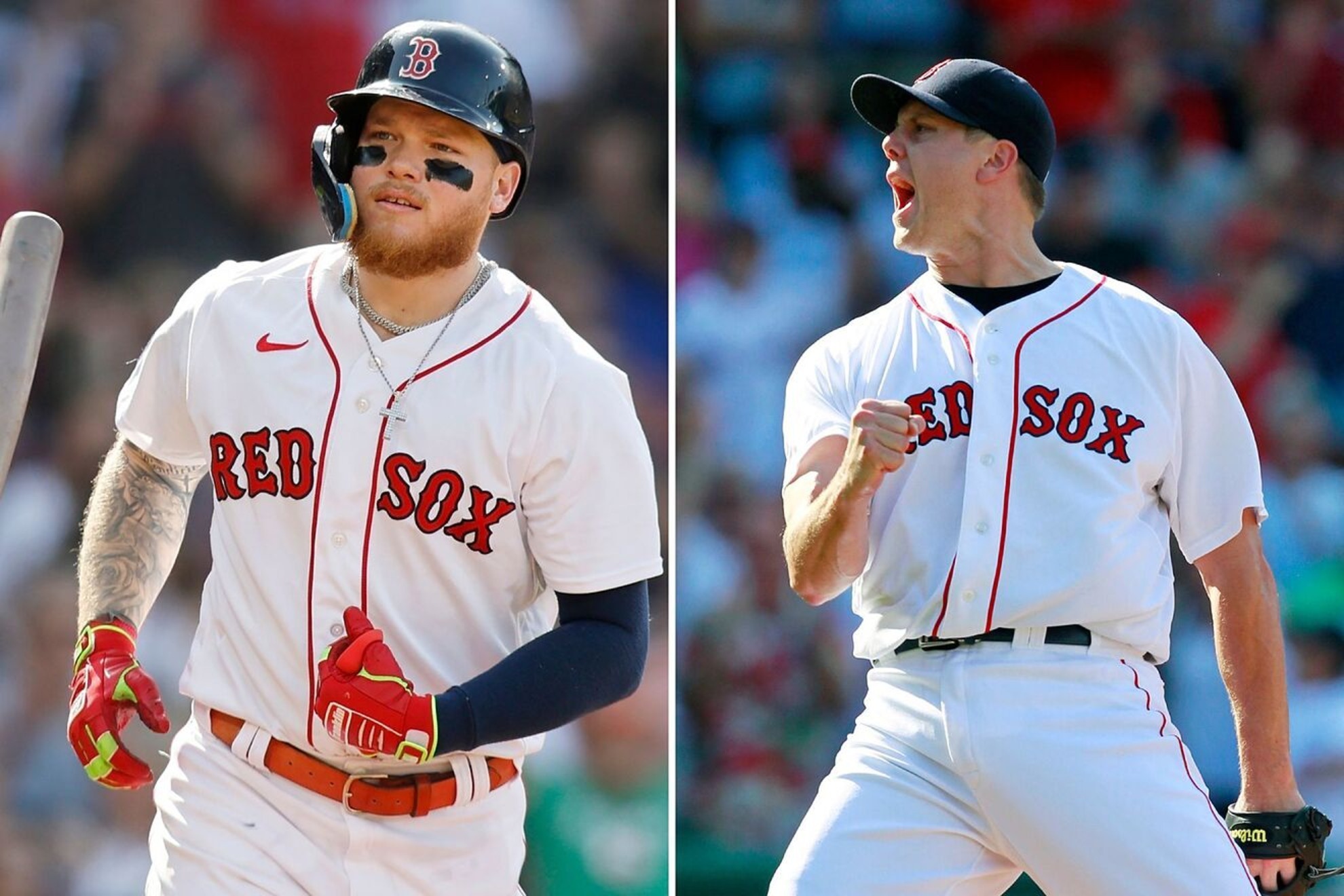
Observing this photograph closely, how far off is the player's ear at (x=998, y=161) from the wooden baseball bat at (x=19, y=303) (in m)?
1.74

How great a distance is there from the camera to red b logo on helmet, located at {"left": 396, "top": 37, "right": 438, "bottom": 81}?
3.06 m

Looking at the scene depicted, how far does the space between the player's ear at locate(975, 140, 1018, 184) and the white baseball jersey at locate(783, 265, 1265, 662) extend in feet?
0.90

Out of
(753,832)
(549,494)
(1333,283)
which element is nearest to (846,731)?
(753,832)

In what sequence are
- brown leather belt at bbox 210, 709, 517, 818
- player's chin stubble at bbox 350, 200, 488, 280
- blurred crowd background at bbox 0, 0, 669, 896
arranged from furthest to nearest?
blurred crowd background at bbox 0, 0, 669, 896 < player's chin stubble at bbox 350, 200, 488, 280 < brown leather belt at bbox 210, 709, 517, 818

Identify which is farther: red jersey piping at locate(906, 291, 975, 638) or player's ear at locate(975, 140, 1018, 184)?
player's ear at locate(975, 140, 1018, 184)

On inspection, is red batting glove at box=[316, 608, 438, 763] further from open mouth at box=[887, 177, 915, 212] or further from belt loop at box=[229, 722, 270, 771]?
open mouth at box=[887, 177, 915, 212]

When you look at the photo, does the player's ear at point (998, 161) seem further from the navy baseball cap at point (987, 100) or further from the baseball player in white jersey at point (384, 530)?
the baseball player in white jersey at point (384, 530)

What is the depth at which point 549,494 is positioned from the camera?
2.94 metres

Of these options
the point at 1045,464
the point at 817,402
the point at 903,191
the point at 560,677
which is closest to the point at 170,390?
the point at 560,677

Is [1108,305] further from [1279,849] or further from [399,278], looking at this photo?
[399,278]

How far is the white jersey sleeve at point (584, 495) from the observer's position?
9.62ft

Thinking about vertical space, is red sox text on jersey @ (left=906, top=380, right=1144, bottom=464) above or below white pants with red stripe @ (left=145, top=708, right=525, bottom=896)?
above

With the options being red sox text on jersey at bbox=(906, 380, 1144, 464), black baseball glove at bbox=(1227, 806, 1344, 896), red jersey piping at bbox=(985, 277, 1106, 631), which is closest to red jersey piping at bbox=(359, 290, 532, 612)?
red sox text on jersey at bbox=(906, 380, 1144, 464)

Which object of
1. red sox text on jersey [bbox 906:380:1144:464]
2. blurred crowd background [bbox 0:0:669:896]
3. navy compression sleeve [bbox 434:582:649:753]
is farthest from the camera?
blurred crowd background [bbox 0:0:669:896]
